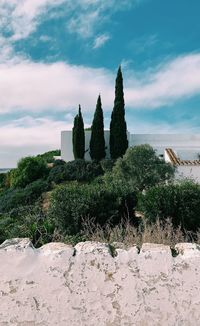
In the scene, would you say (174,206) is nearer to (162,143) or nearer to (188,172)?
(188,172)

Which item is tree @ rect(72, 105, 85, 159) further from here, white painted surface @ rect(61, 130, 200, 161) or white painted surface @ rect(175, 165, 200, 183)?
white painted surface @ rect(175, 165, 200, 183)

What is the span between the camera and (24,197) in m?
28.6

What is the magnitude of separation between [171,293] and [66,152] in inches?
1364

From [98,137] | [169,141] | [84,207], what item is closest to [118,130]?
[98,137]

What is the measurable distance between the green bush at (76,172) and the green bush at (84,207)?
1862cm

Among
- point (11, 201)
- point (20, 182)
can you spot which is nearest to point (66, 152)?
point (20, 182)

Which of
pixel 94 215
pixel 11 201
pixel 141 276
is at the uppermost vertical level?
pixel 141 276

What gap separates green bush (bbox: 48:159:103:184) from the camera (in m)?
32.2

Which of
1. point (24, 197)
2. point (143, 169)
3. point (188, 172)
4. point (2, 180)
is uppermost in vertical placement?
point (143, 169)

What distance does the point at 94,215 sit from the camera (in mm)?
12250

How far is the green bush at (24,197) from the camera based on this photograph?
27.5 meters

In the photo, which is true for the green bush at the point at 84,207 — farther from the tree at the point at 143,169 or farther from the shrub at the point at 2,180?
the shrub at the point at 2,180

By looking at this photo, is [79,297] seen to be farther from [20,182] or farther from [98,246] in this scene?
[20,182]

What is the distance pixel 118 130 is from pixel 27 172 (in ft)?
24.4
